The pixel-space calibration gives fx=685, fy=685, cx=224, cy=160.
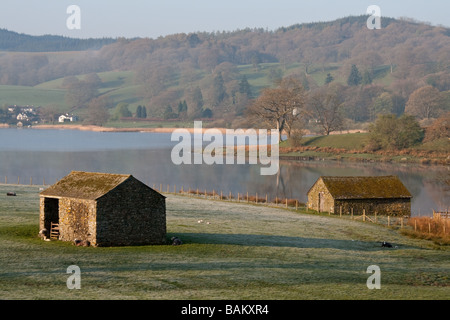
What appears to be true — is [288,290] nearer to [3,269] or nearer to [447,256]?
[3,269]

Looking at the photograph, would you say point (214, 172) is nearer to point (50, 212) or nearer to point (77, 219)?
point (50, 212)

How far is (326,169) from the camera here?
402 ft

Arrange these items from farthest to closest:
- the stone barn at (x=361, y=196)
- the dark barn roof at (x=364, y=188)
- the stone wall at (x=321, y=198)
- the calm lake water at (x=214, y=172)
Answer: the calm lake water at (x=214, y=172) → the stone wall at (x=321, y=198) → the dark barn roof at (x=364, y=188) → the stone barn at (x=361, y=196)

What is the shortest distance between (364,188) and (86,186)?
110 ft

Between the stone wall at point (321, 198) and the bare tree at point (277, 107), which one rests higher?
the bare tree at point (277, 107)

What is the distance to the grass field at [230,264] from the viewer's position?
31.2 metres

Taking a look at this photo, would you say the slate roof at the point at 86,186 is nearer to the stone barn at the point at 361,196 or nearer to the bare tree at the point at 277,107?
the stone barn at the point at 361,196

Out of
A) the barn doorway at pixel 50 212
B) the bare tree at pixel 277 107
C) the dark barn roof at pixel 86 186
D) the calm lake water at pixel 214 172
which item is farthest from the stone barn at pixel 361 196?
the bare tree at pixel 277 107

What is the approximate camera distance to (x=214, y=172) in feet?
386

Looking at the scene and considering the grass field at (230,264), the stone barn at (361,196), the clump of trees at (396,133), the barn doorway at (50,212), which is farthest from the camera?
the clump of trees at (396,133)

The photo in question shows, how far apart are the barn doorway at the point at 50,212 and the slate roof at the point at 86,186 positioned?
727mm

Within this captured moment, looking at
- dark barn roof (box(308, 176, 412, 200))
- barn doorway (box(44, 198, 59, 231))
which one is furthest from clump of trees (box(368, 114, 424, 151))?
barn doorway (box(44, 198, 59, 231))

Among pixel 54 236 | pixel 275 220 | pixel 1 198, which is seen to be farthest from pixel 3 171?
pixel 54 236

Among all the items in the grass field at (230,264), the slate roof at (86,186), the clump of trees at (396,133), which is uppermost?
the clump of trees at (396,133)
